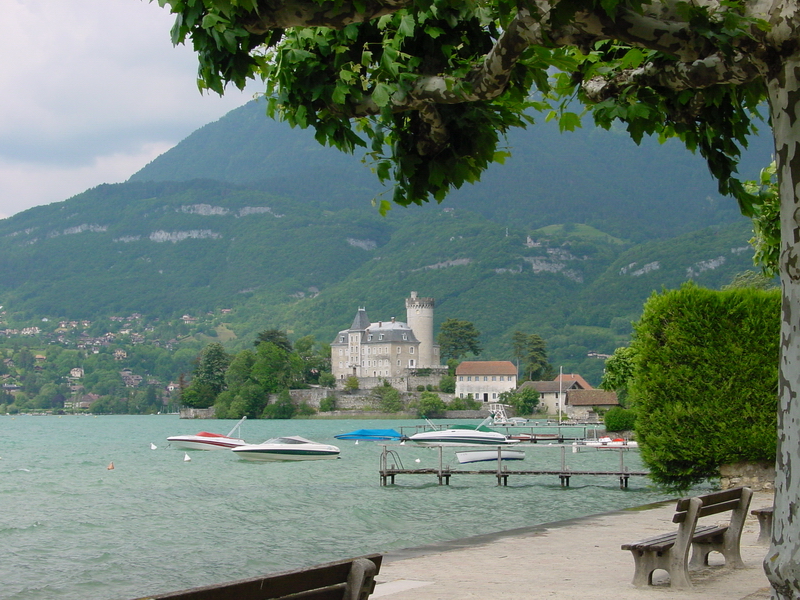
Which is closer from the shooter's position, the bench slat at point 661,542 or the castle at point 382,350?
the bench slat at point 661,542

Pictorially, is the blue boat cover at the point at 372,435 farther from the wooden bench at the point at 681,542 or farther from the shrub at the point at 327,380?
the wooden bench at the point at 681,542

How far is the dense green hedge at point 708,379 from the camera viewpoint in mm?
15383

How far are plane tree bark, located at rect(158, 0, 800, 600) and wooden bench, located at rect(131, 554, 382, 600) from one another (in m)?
2.44


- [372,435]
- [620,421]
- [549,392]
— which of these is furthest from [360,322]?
[620,421]

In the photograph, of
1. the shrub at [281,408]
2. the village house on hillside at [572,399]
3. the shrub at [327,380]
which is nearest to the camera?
the village house on hillside at [572,399]

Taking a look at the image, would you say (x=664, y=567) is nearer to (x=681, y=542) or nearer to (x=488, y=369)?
(x=681, y=542)

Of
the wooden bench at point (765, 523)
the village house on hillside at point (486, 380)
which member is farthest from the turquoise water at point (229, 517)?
the village house on hillside at point (486, 380)

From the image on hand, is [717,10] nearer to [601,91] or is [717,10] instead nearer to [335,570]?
[601,91]

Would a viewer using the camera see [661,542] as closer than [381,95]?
No

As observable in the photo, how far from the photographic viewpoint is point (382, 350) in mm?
151000

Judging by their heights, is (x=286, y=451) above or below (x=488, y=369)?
below

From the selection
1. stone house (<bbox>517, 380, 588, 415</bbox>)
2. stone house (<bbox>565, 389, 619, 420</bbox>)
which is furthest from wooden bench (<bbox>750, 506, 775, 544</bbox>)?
stone house (<bbox>517, 380, 588, 415</bbox>)

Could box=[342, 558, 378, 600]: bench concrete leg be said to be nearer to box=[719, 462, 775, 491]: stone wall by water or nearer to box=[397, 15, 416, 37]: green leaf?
box=[397, 15, 416, 37]: green leaf

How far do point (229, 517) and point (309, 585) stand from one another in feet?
66.3
